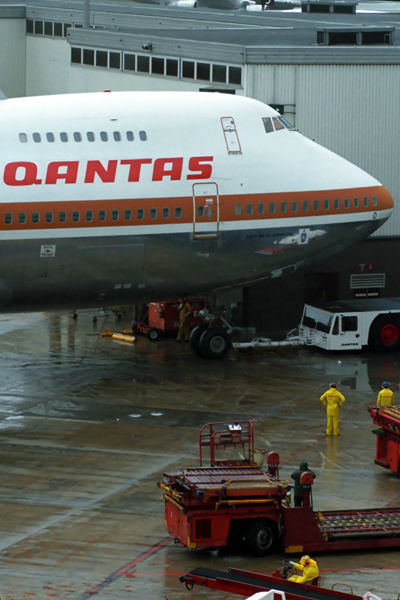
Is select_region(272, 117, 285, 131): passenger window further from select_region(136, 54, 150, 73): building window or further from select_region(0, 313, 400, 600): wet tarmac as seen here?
select_region(136, 54, 150, 73): building window

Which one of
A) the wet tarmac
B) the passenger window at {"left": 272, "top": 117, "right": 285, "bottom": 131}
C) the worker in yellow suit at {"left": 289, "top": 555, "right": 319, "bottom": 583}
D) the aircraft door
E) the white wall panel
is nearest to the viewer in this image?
the worker in yellow suit at {"left": 289, "top": 555, "right": 319, "bottom": 583}

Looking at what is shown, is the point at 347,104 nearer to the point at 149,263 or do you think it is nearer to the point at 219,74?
the point at 219,74

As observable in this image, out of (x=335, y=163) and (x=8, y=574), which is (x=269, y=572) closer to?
(x=8, y=574)

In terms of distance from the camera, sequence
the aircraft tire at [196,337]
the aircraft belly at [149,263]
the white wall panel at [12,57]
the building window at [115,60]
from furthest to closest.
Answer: the white wall panel at [12,57]
the building window at [115,60]
the aircraft tire at [196,337]
the aircraft belly at [149,263]

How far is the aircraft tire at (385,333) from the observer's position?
3484cm

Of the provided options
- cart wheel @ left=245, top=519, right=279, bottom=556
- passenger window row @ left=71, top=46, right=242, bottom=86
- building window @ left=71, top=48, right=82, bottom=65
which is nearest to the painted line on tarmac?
cart wheel @ left=245, top=519, right=279, bottom=556

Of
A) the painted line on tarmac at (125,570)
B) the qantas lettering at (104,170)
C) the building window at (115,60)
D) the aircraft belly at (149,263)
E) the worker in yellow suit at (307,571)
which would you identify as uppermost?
the building window at (115,60)

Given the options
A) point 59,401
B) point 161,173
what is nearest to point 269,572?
point 59,401

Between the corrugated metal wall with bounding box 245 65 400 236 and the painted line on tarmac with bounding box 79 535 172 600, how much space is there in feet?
71.9

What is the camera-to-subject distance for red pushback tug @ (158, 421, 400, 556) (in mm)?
17984

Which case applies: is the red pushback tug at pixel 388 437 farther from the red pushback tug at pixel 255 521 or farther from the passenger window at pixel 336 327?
the passenger window at pixel 336 327

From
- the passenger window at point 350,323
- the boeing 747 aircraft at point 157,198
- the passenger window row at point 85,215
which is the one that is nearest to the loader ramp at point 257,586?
the passenger window row at point 85,215

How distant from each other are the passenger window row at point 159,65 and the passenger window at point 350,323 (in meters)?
9.79

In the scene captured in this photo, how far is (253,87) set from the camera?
121ft
